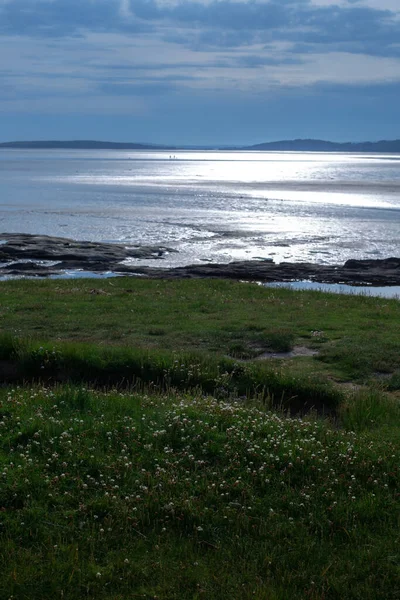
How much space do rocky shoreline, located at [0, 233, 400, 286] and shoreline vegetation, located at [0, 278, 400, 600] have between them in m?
24.0

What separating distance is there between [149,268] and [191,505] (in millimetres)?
33357

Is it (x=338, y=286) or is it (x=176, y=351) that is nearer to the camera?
(x=176, y=351)

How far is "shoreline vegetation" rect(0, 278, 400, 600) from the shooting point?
274 inches

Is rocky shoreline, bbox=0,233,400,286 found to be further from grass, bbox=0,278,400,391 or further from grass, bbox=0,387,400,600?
grass, bbox=0,387,400,600

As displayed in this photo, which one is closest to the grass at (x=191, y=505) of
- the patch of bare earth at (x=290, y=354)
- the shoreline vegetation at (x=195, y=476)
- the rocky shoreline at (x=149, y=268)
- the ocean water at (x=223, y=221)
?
the shoreline vegetation at (x=195, y=476)

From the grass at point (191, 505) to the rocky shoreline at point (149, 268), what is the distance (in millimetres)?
28388

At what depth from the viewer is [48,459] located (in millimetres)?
8680

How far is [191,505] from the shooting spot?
7.98m

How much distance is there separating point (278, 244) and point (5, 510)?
45.6m

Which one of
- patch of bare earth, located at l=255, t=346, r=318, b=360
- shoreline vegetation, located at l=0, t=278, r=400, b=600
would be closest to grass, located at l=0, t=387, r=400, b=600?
shoreline vegetation, located at l=0, t=278, r=400, b=600

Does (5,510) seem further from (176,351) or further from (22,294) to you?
(22,294)

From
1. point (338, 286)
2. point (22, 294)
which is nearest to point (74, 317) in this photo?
point (22, 294)

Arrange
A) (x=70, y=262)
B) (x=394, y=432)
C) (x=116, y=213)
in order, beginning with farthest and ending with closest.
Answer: (x=116, y=213) → (x=70, y=262) → (x=394, y=432)

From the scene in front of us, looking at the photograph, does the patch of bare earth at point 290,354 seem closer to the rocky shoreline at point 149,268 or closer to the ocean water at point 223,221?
the rocky shoreline at point 149,268
